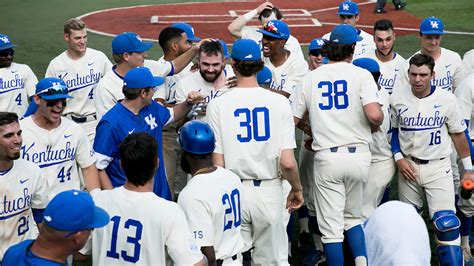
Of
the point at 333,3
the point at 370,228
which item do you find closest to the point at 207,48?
the point at 370,228

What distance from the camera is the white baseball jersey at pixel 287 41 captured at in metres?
7.96

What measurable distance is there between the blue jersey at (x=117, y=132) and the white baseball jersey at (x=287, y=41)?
7.69ft

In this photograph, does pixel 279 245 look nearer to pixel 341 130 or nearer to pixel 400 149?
pixel 341 130

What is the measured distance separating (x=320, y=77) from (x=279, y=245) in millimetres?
1414

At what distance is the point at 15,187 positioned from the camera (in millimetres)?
5094

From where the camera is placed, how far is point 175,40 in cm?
742

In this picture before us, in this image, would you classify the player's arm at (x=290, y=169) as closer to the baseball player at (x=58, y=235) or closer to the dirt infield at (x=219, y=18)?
the baseball player at (x=58, y=235)

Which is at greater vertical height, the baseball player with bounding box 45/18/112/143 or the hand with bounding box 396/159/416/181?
the baseball player with bounding box 45/18/112/143

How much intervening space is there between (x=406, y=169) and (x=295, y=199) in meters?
1.42

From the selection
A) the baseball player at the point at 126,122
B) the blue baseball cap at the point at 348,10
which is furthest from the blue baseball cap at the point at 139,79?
the blue baseball cap at the point at 348,10

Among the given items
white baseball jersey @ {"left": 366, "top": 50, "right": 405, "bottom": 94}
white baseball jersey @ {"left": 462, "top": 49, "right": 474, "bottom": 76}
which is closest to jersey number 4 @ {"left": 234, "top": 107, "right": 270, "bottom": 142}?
white baseball jersey @ {"left": 366, "top": 50, "right": 405, "bottom": 94}

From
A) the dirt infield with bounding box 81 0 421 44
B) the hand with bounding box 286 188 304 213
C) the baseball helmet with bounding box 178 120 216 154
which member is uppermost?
the baseball helmet with bounding box 178 120 216 154

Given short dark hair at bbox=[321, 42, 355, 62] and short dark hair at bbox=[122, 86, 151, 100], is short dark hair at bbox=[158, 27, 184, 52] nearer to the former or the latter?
short dark hair at bbox=[321, 42, 355, 62]

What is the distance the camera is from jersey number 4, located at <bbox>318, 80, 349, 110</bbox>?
637cm
